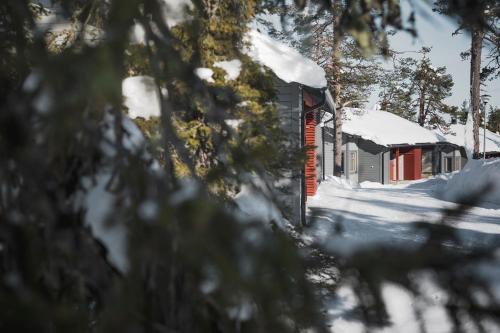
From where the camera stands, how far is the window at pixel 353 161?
3046 centimetres

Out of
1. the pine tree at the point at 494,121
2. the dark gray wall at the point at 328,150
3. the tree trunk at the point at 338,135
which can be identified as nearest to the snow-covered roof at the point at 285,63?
the tree trunk at the point at 338,135

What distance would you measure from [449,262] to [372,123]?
3399 centimetres

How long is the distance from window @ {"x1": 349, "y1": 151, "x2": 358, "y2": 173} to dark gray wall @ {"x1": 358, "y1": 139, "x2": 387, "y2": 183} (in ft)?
1.66

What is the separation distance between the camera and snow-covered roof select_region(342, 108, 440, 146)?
30641 mm

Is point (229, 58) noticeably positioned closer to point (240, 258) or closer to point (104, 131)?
point (104, 131)

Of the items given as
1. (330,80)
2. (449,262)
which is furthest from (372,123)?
(449,262)

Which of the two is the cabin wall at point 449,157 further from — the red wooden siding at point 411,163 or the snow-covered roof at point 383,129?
the red wooden siding at point 411,163

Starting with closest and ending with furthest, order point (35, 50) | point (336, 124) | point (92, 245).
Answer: point (35, 50), point (92, 245), point (336, 124)

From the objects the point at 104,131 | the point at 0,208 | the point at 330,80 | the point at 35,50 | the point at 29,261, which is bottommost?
the point at 29,261

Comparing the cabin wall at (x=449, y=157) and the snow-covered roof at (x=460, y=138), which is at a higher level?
the snow-covered roof at (x=460, y=138)

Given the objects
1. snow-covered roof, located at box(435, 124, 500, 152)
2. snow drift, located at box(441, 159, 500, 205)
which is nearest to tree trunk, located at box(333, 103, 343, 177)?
snow drift, located at box(441, 159, 500, 205)

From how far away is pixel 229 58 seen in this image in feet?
18.6

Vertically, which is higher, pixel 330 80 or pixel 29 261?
pixel 330 80

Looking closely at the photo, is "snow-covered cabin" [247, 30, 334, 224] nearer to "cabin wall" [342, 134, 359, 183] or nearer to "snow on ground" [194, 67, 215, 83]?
"snow on ground" [194, 67, 215, 83]
